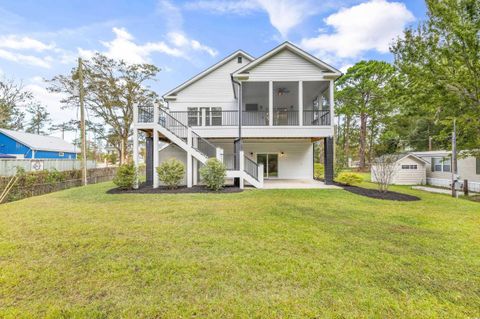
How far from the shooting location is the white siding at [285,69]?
1166 centimetres

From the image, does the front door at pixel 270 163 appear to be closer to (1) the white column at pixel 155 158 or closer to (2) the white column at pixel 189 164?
(2) the white column at pixel 189 164

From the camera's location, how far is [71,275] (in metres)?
3.14

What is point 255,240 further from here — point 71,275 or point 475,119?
point 475,119

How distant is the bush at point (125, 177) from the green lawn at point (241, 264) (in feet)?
12.7

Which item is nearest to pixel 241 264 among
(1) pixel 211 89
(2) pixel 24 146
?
(1) pixel 211 89

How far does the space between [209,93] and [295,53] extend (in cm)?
631

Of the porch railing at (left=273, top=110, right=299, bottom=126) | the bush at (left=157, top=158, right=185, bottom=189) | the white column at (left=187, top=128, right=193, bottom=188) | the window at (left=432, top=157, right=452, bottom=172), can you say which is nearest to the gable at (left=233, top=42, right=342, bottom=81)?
the porch railing at (left=273, top=110, right=299, bottom=126)

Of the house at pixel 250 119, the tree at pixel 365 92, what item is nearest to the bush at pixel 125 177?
the house at pixel 250 119

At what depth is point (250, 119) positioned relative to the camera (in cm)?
1360

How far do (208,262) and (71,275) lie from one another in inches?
80.6

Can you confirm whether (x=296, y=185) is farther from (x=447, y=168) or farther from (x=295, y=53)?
(x=447, y=168)

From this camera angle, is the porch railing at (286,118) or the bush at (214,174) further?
the porch railing at (286,118)

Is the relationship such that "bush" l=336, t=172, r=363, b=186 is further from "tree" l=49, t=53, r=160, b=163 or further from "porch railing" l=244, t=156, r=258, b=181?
"tree" l=49, t=53, r=160, b=163

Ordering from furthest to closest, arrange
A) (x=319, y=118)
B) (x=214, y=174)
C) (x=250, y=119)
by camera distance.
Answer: (x=250, y=119) → (x=319, y=118) → (x=214, y=174)
